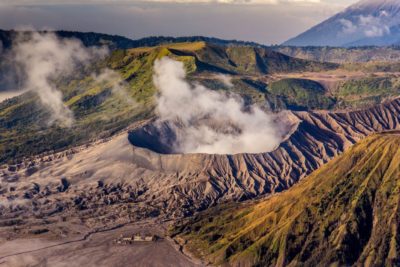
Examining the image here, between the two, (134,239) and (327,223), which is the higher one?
(327,223)

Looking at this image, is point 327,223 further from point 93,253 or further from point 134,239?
point 93,253

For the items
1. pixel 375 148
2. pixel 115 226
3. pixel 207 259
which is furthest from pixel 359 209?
pixel 115 226

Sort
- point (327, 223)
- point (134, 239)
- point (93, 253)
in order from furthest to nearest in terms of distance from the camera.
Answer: point (134, 239)
point (93, 253)
point (327, 223)

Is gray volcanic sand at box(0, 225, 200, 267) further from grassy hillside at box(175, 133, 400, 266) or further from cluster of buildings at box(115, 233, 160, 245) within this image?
grassy hillside at box(175, 133, 400, 266)

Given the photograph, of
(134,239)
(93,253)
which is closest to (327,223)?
(134,239)

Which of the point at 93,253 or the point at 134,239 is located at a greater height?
the point at 134,239

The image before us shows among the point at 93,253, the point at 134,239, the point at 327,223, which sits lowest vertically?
the point at 93,253

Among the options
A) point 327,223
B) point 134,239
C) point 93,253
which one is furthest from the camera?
point 134,239

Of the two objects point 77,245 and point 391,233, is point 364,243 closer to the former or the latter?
point 391,233

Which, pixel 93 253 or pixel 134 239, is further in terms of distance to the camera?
pixel 134 239
